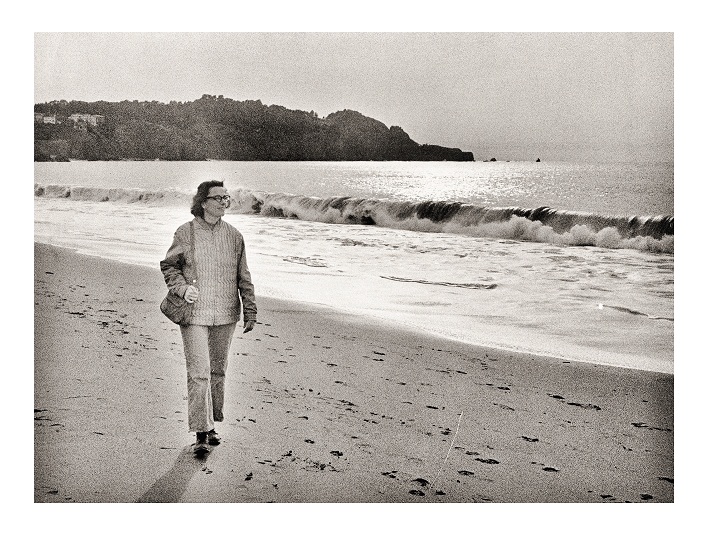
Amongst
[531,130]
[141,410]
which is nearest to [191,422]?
[141,410]

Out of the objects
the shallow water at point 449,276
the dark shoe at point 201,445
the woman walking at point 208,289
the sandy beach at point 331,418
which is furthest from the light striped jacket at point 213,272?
the dark shoe at point 201,445

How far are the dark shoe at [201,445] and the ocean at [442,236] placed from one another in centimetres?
74

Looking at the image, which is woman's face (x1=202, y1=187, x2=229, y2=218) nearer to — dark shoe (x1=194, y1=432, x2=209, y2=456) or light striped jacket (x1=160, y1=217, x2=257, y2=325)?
light striped jacket (x1=160, y1=217, x2=257, y2=325)

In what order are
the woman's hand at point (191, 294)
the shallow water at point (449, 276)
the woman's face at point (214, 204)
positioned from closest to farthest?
the woman's hand at point (191, 294) → the woman's face at point (214, 204) → the shallow water at point (449, 276)

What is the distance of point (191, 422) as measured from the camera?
125 inches

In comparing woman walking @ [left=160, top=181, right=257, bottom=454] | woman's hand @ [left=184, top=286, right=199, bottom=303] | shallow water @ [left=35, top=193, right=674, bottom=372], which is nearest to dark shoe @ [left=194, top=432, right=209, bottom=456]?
woman walking @ [left=160, top=181, right=257, bottom=454]

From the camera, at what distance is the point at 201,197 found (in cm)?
321

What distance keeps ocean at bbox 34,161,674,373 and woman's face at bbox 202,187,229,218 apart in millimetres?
199

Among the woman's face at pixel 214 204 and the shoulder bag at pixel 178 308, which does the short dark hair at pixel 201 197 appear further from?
the shoulder bag at pixel 178 308

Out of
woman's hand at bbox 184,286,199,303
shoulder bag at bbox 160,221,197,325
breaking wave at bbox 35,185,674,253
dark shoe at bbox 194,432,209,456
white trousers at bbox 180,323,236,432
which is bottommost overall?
dark shoe at bbox 194,432,209,456

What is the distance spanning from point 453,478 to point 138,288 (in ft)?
5.53

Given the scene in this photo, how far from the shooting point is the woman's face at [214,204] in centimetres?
318

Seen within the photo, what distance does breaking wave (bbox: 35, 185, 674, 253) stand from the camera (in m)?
3.55
